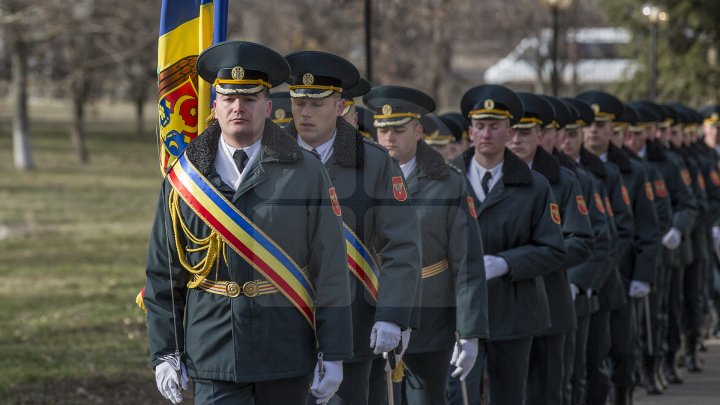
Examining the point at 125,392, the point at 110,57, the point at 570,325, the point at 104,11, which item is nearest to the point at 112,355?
the point at 125,392

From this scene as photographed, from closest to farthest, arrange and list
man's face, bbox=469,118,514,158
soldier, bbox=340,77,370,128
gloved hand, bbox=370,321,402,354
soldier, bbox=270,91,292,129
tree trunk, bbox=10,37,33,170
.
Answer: gloved hand, bbox=370,321,402,354, soldier, bbox=340,77,370,128, soldier, bbox=270,91,292,129, man's face, bbox=469,118,514,158, tree trunk, bbox=10,37,33,170

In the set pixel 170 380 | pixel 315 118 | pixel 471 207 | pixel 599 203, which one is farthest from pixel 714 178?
pixel 170 380

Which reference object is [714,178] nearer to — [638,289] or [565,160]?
[638,289]

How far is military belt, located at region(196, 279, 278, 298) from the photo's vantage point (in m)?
5.65

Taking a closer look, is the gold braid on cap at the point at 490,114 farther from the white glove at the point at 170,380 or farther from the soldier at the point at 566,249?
the white glove at the point at 170,380

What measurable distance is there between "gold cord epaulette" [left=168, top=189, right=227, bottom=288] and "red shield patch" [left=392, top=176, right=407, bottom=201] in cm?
133

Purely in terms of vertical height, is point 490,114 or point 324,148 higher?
point 490,114

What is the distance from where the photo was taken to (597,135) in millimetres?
11484

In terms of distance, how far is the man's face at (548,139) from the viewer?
9.66 m

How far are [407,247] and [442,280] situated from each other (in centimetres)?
112

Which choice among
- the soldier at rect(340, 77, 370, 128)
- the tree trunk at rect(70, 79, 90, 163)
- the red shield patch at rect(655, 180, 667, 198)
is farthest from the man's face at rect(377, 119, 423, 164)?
the tree trunk at rect(70, 79, 90, 163)

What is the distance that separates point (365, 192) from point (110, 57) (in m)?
35.0

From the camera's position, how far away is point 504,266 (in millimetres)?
8227

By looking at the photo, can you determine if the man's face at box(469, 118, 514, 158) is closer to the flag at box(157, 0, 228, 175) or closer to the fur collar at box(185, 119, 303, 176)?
the flag at box(157, 0, 228, 175)
